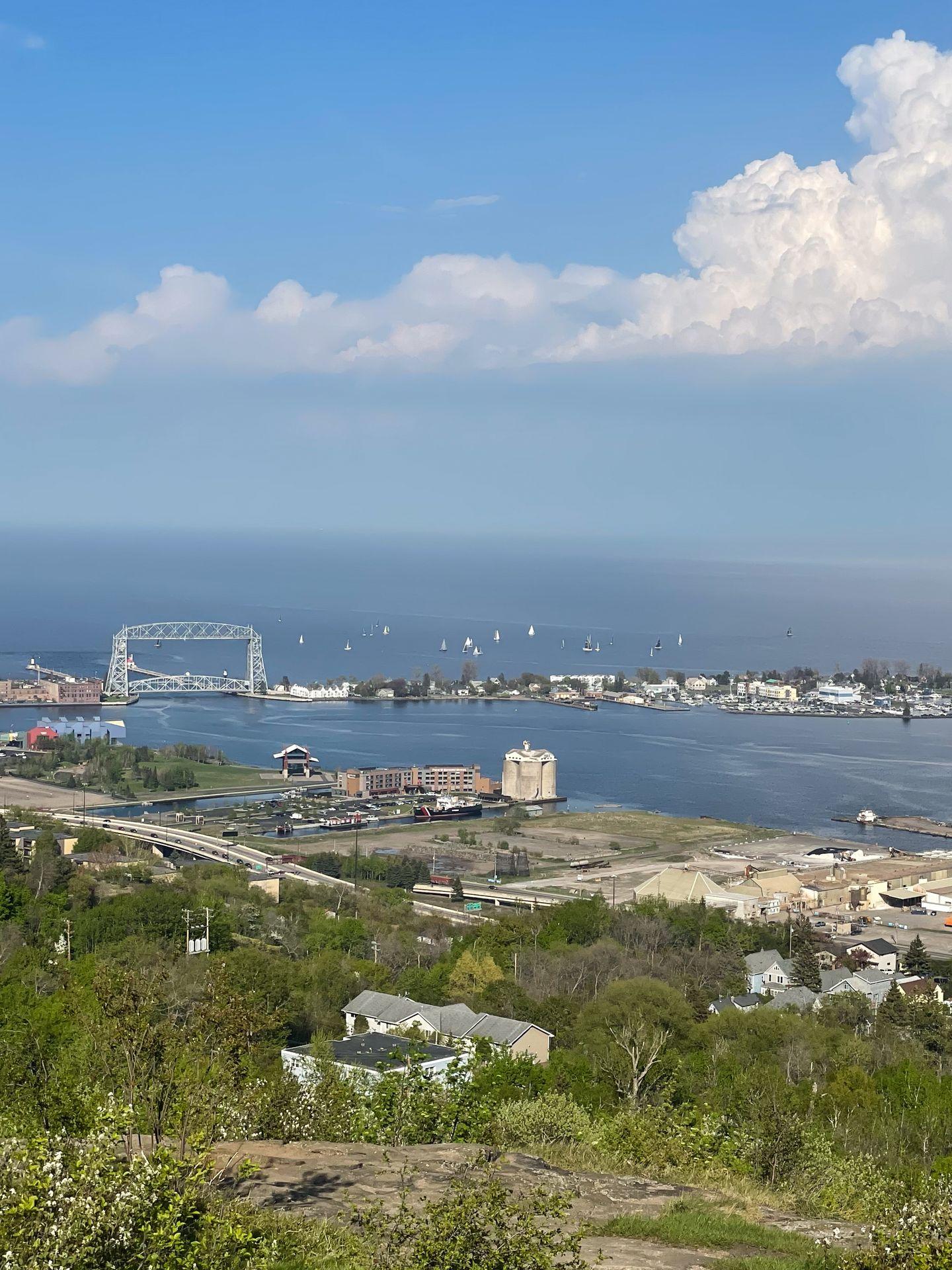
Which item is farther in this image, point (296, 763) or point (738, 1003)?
point (296, 763)

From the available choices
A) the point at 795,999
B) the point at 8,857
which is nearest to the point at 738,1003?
the point at 795,999

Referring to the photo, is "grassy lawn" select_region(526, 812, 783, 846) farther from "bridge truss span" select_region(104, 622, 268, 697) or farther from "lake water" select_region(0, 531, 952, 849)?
"bridge truss span" select_region(104, 622, 268, 697)

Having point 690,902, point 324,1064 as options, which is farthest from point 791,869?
point 324,1064

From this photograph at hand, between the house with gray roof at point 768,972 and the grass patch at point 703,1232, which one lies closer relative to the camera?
the grass patch at point 703,1232

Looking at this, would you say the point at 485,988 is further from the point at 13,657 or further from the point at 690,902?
the point at 13,657

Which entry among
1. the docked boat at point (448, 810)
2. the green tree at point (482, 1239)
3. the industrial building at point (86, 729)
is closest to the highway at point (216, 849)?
the docked boat at point (448, 810)

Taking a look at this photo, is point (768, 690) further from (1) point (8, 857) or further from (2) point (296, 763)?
(1) point (8, 857)

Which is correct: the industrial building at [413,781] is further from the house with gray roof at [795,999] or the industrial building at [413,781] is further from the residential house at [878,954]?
the house with gray roof at [795,999]
